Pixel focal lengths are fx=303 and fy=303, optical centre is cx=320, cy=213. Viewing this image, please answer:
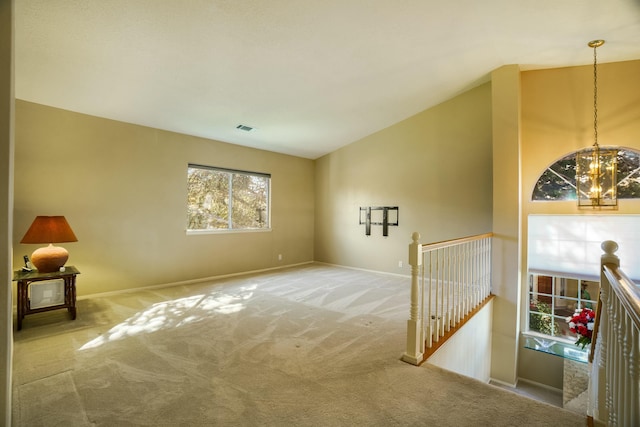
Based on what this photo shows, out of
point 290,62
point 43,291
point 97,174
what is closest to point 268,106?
point 290,62

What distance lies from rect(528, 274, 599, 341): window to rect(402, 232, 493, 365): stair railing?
2.96 ft

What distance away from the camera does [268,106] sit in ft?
14.8

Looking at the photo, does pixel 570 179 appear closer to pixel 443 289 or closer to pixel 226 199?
pixel 443 289

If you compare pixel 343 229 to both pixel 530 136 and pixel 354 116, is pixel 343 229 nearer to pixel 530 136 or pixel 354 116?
pixel 354 116

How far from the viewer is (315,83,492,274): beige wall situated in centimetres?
506

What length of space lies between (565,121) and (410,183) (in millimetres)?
2432

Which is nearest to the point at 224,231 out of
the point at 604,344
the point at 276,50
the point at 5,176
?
the point at 276,50

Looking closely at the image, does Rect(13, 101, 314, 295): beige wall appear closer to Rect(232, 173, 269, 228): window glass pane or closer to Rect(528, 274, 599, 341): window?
Rect(232, 173, 269, 228): window glass pane

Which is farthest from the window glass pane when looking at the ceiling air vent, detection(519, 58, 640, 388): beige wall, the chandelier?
the chandelier

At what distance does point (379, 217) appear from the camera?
6.25m

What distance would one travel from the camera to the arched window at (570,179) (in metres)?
3.84

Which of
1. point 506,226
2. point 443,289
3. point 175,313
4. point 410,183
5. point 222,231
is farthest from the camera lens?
point 410,183

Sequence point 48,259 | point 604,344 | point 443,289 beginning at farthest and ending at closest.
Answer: point 48,259, point 443,289, point 604,344

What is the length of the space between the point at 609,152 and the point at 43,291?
6.93 metres
